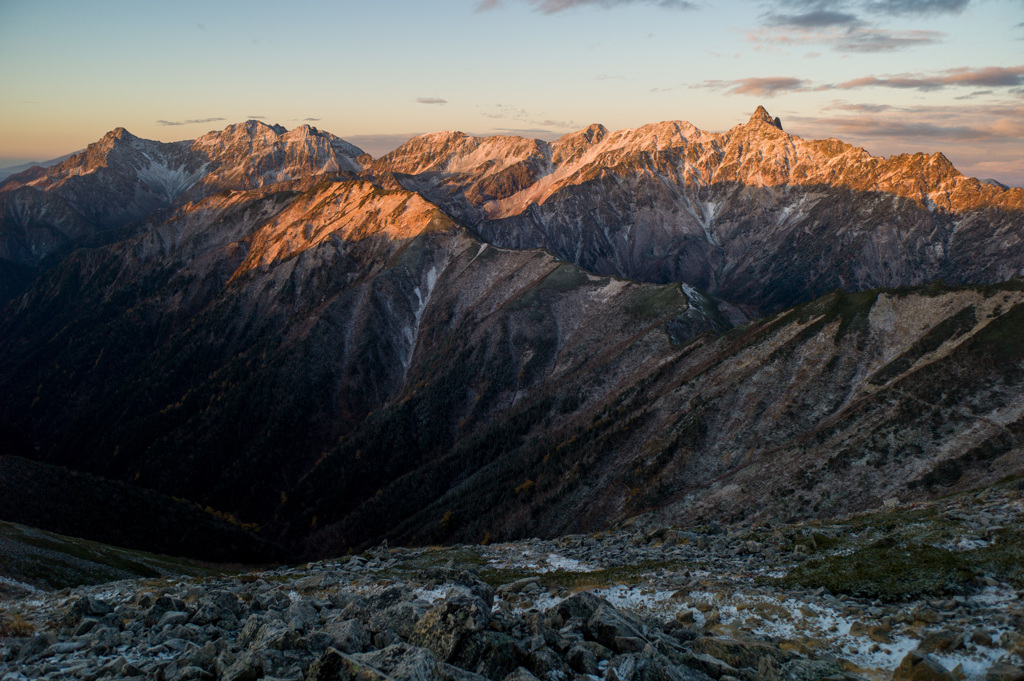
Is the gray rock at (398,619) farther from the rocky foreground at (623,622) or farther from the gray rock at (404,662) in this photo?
the gray rock at (404,662)

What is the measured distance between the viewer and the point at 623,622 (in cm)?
1894

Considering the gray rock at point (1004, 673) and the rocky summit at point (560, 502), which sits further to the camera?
the rocky summit at point (560, 502)

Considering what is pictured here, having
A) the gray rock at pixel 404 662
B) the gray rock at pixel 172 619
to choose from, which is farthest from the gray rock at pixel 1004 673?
the gray rock at pixel 172 619

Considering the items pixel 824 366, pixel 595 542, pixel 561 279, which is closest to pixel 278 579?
pixel 595 542

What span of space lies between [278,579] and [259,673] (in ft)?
95.8

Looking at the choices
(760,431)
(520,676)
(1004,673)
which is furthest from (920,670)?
(760,431)

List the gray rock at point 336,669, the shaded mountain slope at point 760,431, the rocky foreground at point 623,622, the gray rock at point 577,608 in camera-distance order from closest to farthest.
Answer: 1. the gray rock at point 336,669
2. the rocky foreground at point 623,622
3. the gray rock at point 577,608
4. the shaded mountain slope at point 760,431

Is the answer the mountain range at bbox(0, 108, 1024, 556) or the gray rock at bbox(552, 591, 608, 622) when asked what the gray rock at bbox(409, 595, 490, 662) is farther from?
the mountain range at bbox(0, 108, 1024, 556)

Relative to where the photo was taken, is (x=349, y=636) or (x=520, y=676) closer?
(x=520, y=676)

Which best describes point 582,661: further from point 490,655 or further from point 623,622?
point 623,622

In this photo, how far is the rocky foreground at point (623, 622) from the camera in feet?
51.1

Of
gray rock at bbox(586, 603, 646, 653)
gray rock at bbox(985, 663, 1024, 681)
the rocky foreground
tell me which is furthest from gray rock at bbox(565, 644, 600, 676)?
gray rock at bbox(985, 663, 1024, 681)

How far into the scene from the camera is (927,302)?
3477 inches

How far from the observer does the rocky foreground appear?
15.6 metres
